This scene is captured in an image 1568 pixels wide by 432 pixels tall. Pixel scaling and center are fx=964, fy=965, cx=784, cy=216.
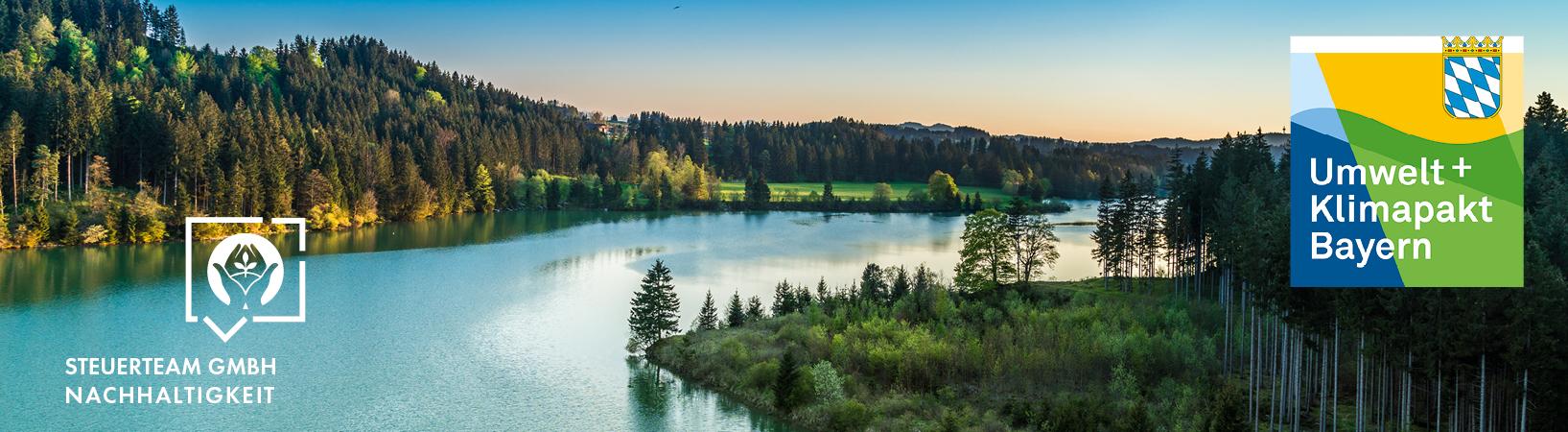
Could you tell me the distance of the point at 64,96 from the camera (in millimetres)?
62562

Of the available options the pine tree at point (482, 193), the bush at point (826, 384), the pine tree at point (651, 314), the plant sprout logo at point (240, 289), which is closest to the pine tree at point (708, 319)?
the pine tree at point (651, 314)

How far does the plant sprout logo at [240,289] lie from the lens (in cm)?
3525

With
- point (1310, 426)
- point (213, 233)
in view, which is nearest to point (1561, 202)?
point (1310, 426)

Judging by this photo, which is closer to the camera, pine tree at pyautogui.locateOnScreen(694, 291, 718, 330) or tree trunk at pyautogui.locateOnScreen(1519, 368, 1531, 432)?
tree trunk at pyautogui.locateOnScreen(1519, 368, 1531, 432)

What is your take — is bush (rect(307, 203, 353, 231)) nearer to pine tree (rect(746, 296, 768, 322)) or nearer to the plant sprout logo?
the plant sprout logo

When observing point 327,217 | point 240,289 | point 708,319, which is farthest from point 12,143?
point 708,319

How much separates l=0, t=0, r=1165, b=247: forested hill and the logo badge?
63659mm

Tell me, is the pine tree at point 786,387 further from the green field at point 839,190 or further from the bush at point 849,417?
the green field at point 839,190

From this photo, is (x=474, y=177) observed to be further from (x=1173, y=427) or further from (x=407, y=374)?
(x=1173, y=427)

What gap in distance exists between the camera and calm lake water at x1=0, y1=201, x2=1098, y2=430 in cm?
2397

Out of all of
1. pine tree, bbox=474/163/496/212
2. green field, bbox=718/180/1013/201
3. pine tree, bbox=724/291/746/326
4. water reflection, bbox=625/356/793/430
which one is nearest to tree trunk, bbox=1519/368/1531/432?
water reflection, bbox=625/356/793/430

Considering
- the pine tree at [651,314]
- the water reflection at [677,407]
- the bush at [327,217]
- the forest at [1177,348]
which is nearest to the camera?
the forest at [1177,348]

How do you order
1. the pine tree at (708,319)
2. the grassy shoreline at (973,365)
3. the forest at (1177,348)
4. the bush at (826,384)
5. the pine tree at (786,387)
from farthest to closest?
the pine tree at (708,319) < the pine tree at (786,387) < the bush at (826,384) < the grassy shoreline at (973,365) < the forest at (1177,348)

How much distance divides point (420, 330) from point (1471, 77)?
101 ft
